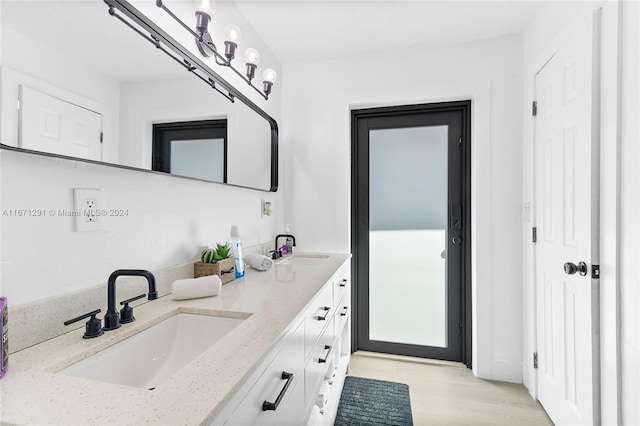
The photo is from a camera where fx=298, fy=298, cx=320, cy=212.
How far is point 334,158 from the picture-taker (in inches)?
92.0

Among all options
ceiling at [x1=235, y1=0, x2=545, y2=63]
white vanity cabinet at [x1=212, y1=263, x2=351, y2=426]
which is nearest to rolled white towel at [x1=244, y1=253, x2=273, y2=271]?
white vanity cabinet at [x1=212, y1=263, x2=351, y2=426]

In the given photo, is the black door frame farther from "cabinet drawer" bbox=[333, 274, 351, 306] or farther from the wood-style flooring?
"cabinet drawer" bbox=[333, 274, 351, 306]

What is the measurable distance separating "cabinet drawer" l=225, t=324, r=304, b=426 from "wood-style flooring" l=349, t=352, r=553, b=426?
3.70ft

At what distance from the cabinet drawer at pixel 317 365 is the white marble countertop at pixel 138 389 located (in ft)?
1.03

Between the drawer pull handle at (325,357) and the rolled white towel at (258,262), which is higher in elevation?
the rolled white towel at (258,262)

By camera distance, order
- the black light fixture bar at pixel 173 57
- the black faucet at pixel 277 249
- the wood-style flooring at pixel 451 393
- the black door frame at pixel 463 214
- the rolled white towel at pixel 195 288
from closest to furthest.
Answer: the black light fixture bar at pixel 173 57 → the rolled white towel at pixel 195 288 → the wood-style flooring at pixel 451 393 → the black faucet at pixel 277 249 → the black door frame at pixel 463 214

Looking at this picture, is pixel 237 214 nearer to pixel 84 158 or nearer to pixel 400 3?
pixel 84 158

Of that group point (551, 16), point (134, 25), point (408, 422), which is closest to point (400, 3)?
point (551, 16)

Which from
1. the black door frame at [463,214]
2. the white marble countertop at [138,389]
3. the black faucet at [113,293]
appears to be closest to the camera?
the white marble countertop at [138,389]

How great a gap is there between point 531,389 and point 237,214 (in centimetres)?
216

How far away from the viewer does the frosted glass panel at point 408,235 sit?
2340 millimetres

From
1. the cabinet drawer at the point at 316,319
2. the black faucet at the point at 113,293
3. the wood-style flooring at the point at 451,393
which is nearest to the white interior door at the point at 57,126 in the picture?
the black faucet at the point at 113,293

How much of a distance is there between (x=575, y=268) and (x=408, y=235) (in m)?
1.12

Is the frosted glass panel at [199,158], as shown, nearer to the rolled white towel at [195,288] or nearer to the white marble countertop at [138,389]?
the rolled white towel at [195,288]
